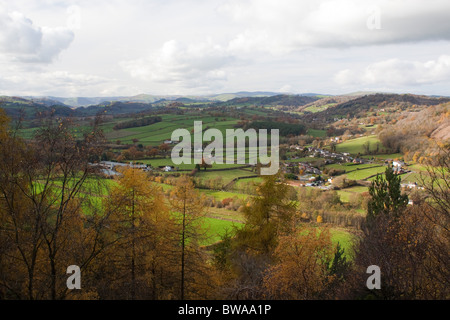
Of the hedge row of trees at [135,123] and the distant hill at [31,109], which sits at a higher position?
the hedge row of trees at [135,123]

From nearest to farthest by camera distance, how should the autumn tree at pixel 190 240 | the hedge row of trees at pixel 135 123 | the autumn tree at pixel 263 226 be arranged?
the autumn tree at pixel 190 240
the autumn tree at pixel 263 226
the hedge row of trees at pixel 135 123

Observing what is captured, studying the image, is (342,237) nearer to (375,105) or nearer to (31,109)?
(31,109)

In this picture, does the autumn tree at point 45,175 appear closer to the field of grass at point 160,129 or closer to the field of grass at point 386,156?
the field of grass at point 160,129

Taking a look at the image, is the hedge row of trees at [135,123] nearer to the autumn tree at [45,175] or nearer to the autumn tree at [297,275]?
the autumn tree at [45,175]

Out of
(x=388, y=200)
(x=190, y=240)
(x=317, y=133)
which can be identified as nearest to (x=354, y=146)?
(x=317, y=133)

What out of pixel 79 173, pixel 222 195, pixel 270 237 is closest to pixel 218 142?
pixel 222 195

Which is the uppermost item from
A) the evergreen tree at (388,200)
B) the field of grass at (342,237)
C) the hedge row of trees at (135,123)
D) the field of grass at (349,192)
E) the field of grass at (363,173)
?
the hedge row of trees at (135,123)

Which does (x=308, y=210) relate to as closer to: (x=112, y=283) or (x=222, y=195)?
(x=222, y=195)

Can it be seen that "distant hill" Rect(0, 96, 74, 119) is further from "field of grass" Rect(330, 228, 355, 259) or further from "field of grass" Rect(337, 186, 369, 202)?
"field of grass" Rect(337, 186, 369, 202)

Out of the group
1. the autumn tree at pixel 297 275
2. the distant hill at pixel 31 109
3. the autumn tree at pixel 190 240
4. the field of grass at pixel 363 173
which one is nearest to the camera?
the distant hill at pixel 31 109

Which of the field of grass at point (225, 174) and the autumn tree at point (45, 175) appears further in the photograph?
the field of grass at point (225, 174)

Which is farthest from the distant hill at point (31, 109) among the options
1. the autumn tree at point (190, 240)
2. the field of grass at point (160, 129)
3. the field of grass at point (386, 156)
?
the field of grass at point (386, 156)
